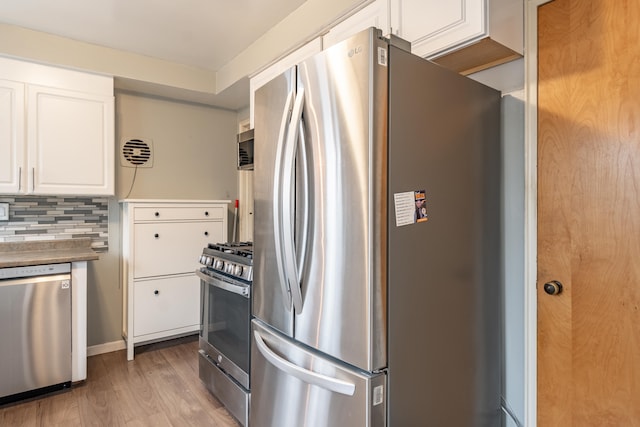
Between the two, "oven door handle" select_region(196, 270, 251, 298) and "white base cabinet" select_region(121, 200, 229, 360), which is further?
"white base cabinet" select_region(121, 200, 229, 360)

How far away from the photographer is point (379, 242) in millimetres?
1110

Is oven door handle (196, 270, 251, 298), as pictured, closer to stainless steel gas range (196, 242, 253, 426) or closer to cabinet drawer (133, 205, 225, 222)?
stainless steel gas range (196, 242, 253, 426)

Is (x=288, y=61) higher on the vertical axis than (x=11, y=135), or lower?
higher

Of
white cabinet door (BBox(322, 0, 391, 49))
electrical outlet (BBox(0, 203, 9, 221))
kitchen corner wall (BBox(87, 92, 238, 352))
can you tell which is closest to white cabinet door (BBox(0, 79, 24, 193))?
electrical outlet (BBox(0, 203, 9, 221))

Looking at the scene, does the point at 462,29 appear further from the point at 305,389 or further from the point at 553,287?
the point at 305,389

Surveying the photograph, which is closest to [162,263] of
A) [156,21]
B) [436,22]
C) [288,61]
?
[156,21]

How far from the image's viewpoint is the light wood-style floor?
2.13m

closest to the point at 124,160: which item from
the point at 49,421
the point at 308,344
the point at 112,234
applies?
the point at 112,234

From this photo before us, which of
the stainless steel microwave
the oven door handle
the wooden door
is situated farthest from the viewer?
the stainless steel microwave

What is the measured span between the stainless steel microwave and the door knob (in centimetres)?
184

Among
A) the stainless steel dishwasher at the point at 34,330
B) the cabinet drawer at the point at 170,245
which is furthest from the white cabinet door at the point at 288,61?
the stainless steel dishwasher at the point at 34,330

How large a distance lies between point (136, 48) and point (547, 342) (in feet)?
10.8

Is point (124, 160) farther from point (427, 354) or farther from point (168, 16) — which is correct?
point (427, 354)

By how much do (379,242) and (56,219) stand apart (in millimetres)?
2945
